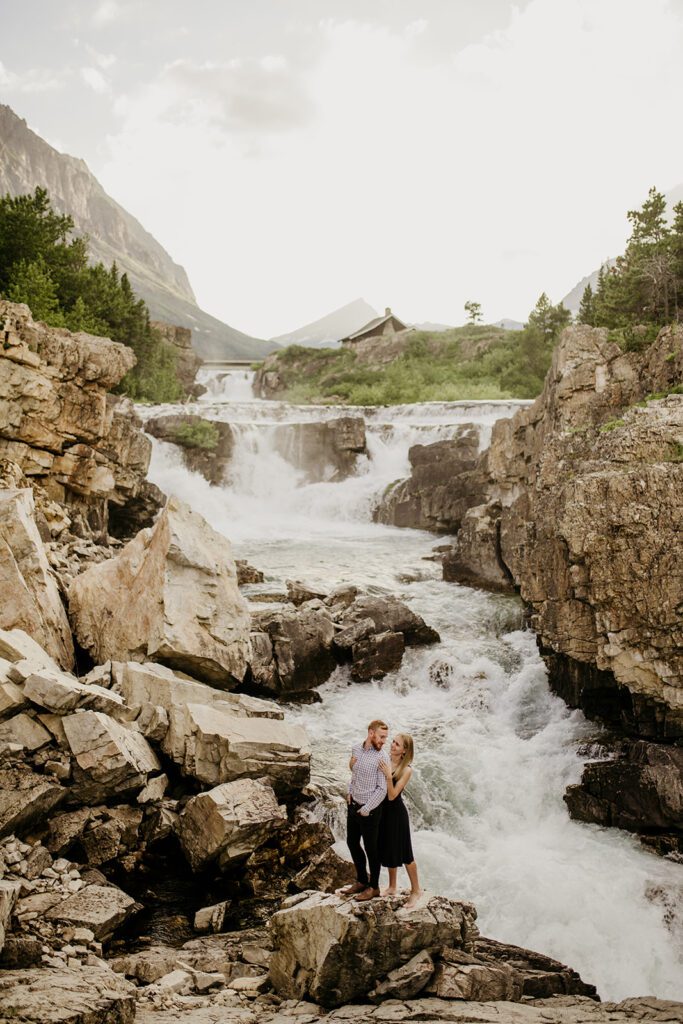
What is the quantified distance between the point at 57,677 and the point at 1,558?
9.33ft

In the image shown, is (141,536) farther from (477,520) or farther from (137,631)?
(477,520)

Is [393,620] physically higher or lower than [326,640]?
higher

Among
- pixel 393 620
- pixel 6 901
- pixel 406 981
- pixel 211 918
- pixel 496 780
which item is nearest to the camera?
pixel 406 981

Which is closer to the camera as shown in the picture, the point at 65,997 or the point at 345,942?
the point at 65,997

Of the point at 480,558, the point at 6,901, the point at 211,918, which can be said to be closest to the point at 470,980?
the point at 211,918

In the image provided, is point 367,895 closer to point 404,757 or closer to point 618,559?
point 404,757

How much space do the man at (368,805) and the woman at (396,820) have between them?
2.7 inches

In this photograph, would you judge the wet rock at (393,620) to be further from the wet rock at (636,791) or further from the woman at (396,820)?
the woman at (396,820)

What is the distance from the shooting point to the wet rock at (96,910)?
253 inches

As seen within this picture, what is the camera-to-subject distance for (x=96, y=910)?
6.65m

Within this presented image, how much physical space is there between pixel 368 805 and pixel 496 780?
205 inches

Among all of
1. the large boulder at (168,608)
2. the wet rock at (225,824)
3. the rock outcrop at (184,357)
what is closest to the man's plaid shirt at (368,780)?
the wet rock at (225,824)

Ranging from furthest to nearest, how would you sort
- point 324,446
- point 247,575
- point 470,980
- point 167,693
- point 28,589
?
point 324,446 < point 247,575 < point 28,589 < point 167,693 < point 470,980

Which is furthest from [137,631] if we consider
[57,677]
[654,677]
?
[654,677]
